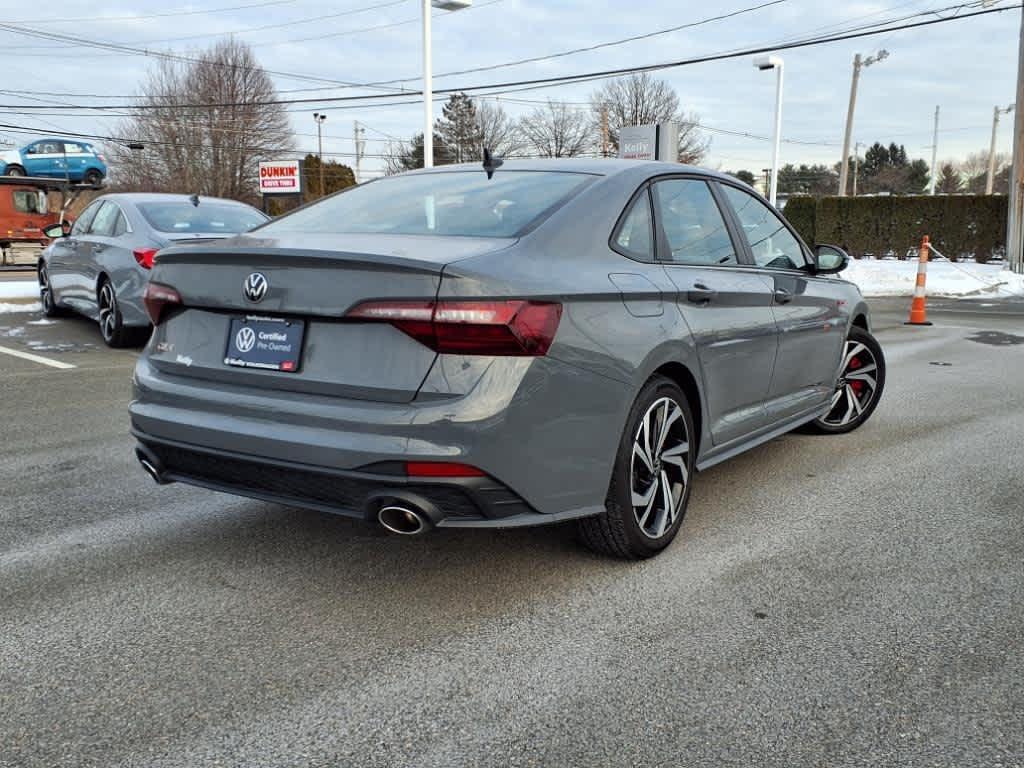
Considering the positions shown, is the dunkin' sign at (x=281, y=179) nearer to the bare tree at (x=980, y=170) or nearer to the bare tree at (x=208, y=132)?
the bare tree at (x=208, y=132)

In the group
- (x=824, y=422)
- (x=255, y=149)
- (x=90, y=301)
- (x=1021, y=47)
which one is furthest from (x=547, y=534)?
(x=255, y=149)

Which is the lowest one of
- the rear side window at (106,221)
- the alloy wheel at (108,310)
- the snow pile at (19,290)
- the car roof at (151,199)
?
the snow pile at (19,290)

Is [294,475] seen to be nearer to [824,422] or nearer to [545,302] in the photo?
[545,302]

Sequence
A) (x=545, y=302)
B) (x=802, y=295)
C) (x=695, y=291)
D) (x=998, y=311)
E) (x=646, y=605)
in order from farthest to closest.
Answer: (x=998, y=311)
(x=802, y=295)
(x=695, y=291)
(x=646, y=605)
(x=545, y=302)

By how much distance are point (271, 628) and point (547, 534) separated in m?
1.26

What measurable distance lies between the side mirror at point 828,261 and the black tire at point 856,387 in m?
0.69

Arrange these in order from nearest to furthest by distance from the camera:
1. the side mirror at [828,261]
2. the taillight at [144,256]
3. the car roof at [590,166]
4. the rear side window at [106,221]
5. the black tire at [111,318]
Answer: the car roof at [590,166] < the side mirror at [828,261] < the taillight at [144,256] < the black tire at [111,318] < the rear side window at [106,221]

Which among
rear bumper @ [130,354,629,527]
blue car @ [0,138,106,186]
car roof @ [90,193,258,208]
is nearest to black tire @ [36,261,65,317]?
car roof @ [90,193,258,208]

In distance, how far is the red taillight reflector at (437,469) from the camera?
2697 mm

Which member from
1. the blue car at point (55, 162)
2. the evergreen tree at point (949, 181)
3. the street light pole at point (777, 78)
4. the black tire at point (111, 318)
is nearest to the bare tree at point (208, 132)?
the blue car at point (55, 162)

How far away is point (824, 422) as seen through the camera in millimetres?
5730

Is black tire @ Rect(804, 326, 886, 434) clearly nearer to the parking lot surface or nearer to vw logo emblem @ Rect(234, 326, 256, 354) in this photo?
the parking lot surface

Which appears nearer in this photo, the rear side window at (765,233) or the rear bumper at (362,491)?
the rear bumper at (362,491)

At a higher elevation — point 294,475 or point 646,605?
point 294,475
